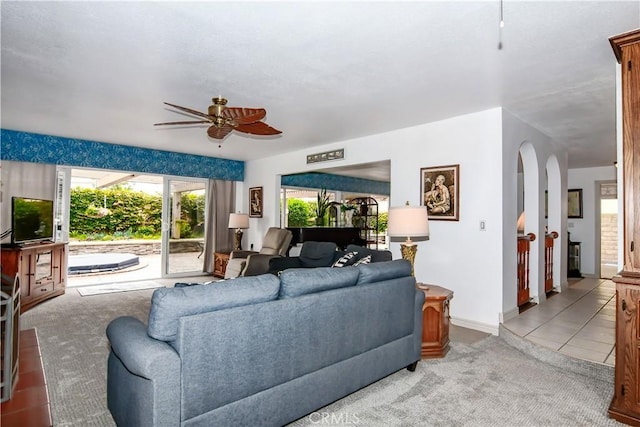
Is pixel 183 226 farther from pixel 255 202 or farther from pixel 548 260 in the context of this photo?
pixel 548 260

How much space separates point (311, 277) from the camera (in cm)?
229

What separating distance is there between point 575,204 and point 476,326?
569cm

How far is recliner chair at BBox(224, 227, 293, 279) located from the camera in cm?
557

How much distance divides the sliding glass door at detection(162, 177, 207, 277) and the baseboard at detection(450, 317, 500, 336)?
546cm

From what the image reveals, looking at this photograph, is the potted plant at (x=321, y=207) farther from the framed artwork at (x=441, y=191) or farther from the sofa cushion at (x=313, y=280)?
the sofa cushion at (x=313, y=280)

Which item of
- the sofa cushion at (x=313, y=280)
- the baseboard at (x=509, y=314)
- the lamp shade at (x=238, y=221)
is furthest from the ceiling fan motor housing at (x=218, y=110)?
the lamp shade at (x=238, y=221)

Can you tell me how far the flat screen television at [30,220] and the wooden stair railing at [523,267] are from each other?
683 cm

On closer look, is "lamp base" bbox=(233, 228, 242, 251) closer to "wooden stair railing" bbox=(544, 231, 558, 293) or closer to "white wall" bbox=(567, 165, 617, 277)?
"wooden stair railing" bbox=(544, 231, 558, 293)

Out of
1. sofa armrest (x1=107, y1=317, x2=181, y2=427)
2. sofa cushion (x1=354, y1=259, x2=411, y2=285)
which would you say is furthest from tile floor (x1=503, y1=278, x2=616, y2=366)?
sofa armrest (x1=107, y1=317, x2=181, y2=427)

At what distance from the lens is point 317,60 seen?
292 centimetres

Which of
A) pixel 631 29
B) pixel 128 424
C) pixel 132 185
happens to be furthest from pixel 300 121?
pixel 132 185

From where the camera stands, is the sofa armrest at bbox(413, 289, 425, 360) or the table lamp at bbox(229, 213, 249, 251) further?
the table lamp at bbox(229, 213, 249, 251)

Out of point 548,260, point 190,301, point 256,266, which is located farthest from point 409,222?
point 548,260

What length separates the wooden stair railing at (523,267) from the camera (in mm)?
4703
